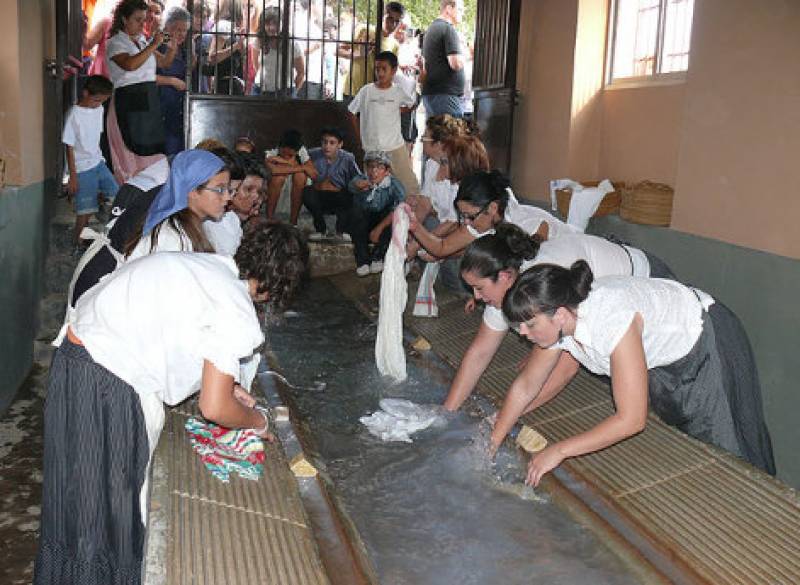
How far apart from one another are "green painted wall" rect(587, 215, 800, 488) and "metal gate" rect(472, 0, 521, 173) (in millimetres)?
3114

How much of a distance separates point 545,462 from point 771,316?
2248 mm

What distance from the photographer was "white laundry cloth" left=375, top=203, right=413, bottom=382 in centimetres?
472

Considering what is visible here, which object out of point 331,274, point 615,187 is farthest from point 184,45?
point 615,187

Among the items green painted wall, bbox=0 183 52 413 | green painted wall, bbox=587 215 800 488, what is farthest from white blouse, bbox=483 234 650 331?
green painted wall, bbox=0 183 52 413

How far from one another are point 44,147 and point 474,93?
4.37 metres

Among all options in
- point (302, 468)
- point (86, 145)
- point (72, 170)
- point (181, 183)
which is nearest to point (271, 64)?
point (86, 145)

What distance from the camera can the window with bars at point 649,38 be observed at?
5.87 m

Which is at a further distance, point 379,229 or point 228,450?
point 379,229

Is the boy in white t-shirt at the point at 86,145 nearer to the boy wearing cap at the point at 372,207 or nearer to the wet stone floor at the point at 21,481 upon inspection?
the wet stone floor at the point at 21,481

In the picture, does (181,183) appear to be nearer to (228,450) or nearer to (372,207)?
(228,450)

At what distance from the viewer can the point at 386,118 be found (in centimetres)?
771

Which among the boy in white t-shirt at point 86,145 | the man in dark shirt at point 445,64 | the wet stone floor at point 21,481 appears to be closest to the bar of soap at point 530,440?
the wet stone floor at point 21,481

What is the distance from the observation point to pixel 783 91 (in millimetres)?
4410

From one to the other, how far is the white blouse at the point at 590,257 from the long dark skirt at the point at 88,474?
1.66m
